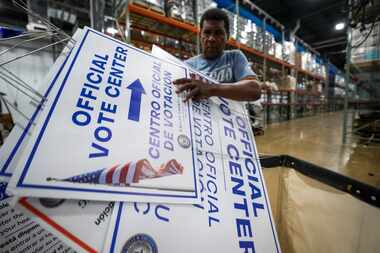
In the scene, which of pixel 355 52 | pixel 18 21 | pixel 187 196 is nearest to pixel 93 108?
pixel 187 196

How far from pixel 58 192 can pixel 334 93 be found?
10.8 metres

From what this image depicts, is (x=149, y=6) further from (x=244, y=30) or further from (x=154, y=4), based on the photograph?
(x=244, y=30)

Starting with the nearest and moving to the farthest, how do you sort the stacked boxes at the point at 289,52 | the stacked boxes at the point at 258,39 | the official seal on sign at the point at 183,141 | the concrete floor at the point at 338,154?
1. the official seal on sign at the point at 183,141
2. the concrete floor at the point at 338,154
3. the stacked boxes at the point at 258,39
4. the stacked boxes at the point at 289,52

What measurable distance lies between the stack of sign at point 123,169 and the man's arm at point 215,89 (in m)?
0.03

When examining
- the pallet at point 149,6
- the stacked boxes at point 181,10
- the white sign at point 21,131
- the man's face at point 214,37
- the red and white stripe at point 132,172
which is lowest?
the red and white stripe at point 132,172

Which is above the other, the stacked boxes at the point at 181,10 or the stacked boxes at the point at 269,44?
the stacked boxes at the point at 269,44

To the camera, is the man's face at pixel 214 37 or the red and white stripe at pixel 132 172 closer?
the red and white stripe at pixel 132 172

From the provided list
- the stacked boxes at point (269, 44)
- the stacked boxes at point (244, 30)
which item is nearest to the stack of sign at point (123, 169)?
the stacked boxes at point (244, 30)

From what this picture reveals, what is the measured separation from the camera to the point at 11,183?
0.22 m

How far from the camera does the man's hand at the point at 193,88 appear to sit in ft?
1.51

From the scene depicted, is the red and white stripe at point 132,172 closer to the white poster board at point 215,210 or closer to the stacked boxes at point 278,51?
the white poster board at point 215,210

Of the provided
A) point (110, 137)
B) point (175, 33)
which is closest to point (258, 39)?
point (175, 33)

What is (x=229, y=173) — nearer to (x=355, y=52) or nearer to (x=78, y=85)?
(x=78, y=85)

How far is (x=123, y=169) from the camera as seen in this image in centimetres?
29
